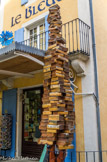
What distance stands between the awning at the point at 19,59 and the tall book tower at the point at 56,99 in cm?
112

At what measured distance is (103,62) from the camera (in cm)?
714

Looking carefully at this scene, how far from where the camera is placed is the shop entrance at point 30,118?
830 cm

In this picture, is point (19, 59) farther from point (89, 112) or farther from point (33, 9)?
point (33, 9)

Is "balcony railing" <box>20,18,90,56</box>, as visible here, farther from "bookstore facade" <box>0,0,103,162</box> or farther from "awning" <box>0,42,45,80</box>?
"awning" <box>0,42,45,80</box>

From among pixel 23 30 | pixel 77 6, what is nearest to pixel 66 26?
pixel 77 6

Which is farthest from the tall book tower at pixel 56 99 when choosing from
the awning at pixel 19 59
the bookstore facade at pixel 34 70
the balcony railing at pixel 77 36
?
the balcony railing at pixel 77 36

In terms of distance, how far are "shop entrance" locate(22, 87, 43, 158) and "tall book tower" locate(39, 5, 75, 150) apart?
422 centimetres

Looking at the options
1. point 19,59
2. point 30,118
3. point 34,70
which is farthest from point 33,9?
point 30,118

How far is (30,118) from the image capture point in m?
8.71

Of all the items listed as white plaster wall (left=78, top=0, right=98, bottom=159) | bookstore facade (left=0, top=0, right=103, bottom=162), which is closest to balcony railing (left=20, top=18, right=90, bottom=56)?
bookstore facade (left=0, top=0, right=103, bottom=162)

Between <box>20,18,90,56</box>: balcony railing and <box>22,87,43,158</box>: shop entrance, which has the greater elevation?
<box>20,18,90,56</box>: balcony railing

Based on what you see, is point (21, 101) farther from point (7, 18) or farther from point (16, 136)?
point (7, 18)

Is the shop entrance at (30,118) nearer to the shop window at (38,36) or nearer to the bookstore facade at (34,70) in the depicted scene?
the bookstore facade at (34,70)

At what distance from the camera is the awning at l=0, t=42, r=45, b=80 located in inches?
205
